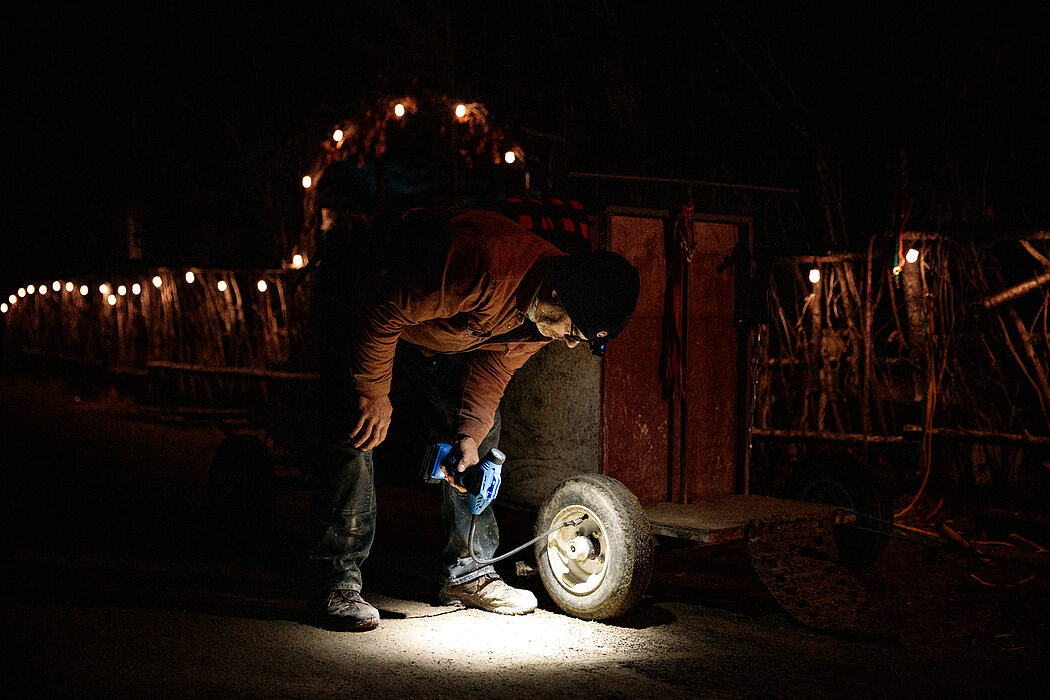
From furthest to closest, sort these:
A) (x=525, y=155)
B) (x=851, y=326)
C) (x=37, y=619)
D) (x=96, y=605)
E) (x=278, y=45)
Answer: (x=278, y=45)
(x=525, y=155)
(x=851, y=326)
(x=96, y=605)
(x=37, y=619)

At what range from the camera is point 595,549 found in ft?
14.9

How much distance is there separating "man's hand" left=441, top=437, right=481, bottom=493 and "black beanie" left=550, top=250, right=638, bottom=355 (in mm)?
966

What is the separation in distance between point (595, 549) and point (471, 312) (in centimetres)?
137

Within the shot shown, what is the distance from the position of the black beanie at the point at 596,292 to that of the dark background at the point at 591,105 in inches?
166

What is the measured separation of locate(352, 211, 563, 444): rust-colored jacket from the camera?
155 inches

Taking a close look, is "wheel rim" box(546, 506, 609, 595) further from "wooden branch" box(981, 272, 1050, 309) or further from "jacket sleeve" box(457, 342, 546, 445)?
"wooden branch" box(981, 272, 1050, 309)

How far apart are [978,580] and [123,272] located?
15.4 meters

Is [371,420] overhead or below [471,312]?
below

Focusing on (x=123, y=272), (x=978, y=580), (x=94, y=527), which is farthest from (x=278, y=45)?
(x=978, y=580)

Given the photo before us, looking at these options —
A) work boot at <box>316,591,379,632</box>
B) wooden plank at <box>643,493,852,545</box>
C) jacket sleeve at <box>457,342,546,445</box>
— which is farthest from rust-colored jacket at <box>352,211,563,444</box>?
wooden plank at <box>643,493,852,545</box>

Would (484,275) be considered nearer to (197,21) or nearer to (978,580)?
(978,580)

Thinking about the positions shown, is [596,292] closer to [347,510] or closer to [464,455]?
[464,455]

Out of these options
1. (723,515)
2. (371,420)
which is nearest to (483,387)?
(371,420)

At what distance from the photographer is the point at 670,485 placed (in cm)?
533
